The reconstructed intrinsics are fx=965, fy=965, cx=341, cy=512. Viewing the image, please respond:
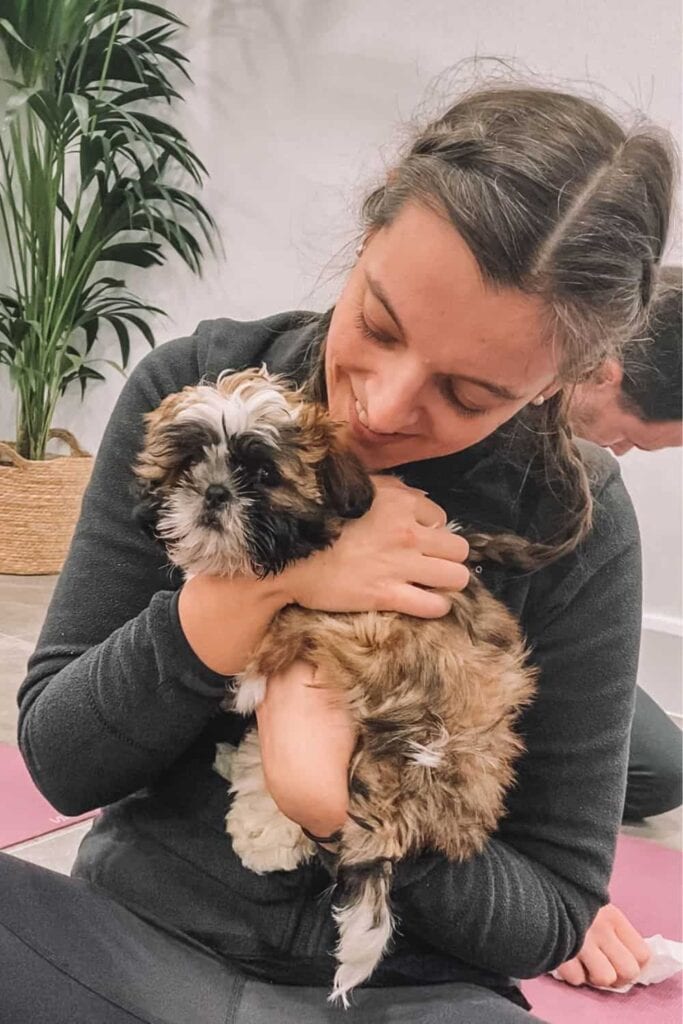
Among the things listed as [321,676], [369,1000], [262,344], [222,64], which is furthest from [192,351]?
[222,64]

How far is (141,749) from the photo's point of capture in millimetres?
1185

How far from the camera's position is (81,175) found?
422cm

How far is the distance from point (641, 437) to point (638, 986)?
4.53 feet

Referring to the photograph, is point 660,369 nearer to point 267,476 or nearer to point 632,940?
point 632,940

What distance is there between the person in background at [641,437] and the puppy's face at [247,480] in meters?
0.78

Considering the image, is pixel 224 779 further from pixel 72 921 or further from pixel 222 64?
pixel 222 64

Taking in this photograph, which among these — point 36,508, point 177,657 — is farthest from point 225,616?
point 36,508

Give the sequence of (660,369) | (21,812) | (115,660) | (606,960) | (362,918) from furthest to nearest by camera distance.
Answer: (660,369), (21,812), (606,960), (115,660), (362,918)

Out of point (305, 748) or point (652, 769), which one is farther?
point (652, 769)

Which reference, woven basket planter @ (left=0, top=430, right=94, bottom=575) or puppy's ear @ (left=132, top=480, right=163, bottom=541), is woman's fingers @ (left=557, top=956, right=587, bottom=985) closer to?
puppy's ear @ (left=132, top=480, right=163, bottom=541)

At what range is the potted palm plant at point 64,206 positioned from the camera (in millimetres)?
3961

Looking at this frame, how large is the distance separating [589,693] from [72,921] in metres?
0.71

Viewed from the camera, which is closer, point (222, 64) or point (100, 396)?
point (222, 64)

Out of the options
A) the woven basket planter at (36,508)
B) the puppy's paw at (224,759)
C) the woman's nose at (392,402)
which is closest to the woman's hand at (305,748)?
the puppy's paw at (224,759)
